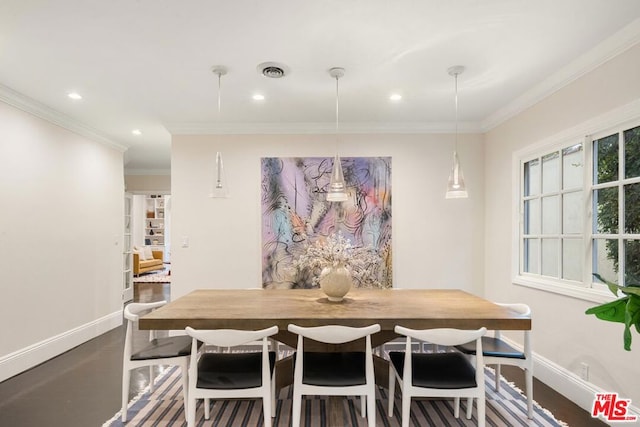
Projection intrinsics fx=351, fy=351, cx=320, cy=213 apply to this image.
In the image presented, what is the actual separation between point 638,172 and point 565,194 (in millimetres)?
625

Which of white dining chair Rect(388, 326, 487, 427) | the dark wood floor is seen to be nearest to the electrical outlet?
the dark wood floor

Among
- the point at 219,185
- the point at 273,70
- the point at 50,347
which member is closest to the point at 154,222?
the point at 50,347

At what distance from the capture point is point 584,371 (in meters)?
2.48

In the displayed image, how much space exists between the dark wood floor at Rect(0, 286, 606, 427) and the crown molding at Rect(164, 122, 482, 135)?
253 cm

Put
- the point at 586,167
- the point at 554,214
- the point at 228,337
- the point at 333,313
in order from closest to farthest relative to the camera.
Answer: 1. the point at 228,337
2. the point at 333,313
3. the point at 586,167
4. the point at 554,214

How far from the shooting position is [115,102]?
3.32 m

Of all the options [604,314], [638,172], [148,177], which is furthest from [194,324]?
[148,177]

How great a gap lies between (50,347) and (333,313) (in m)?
3.14

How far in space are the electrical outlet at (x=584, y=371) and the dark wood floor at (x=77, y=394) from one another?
228 millimetres

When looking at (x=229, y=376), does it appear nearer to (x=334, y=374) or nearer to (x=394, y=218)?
(x=334, y=374)

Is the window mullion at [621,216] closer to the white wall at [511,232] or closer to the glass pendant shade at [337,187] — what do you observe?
the white wall at [511,232]

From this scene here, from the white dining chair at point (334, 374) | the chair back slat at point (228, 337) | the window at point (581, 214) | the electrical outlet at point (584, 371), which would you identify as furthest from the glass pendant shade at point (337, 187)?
the electrical outlet at point (584, 371)

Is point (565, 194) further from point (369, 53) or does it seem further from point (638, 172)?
point (369, 53)

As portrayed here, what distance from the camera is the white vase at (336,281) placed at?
2564mm
